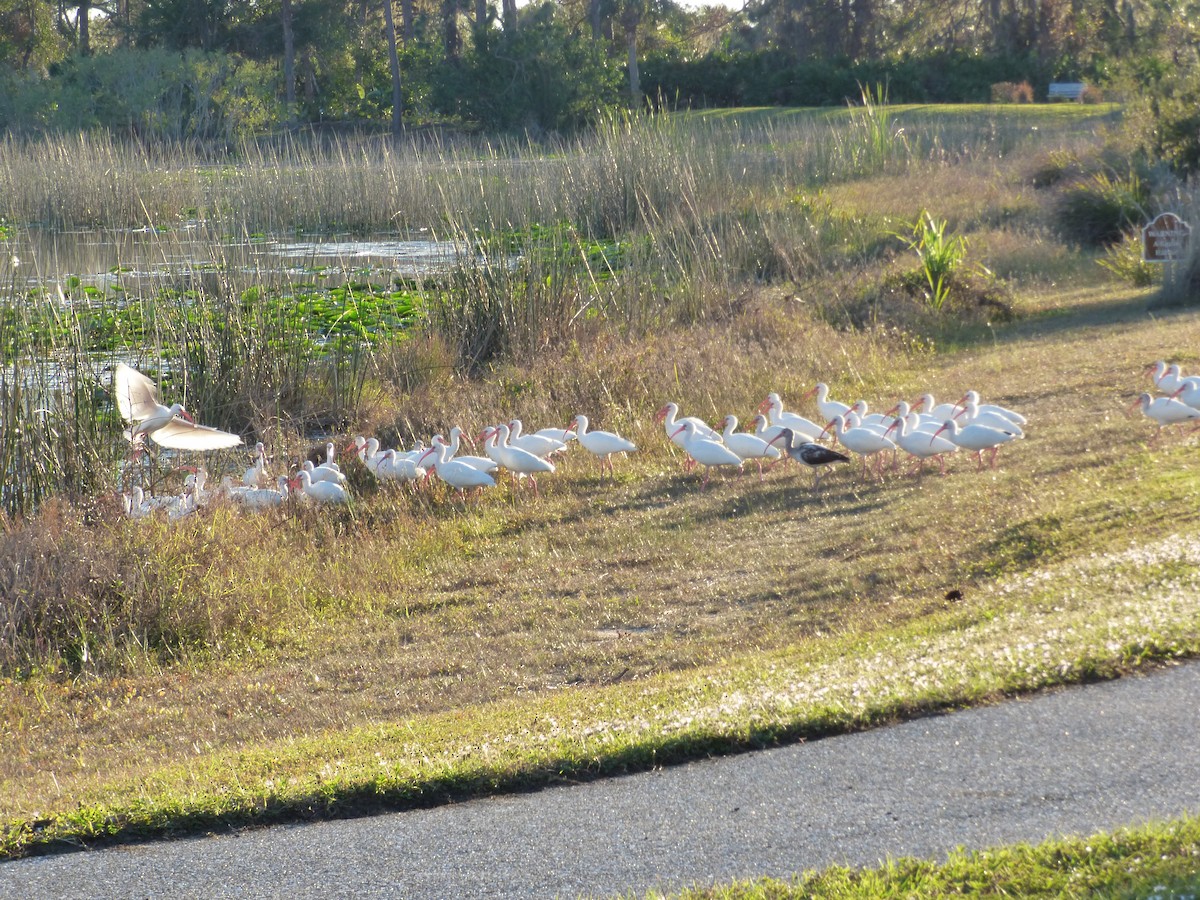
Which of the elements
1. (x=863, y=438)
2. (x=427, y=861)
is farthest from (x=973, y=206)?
(x=427, y=861)

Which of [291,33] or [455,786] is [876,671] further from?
[291,33]

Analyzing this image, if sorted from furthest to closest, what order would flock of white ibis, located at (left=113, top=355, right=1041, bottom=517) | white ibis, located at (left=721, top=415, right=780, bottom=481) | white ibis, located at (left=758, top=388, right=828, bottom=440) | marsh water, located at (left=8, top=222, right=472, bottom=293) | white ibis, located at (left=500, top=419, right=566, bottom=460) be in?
1. marsh water, located at (left=8, top=222, right=472, bottom=293)
2. white ibis, located at (left=758, top=388, right=828, bottom=440)
3. white ibis, located at (left=500, top=419, right=566, bottom=460)
4. white ibis, located at (left=721, top=415, right=780, bottom=481)
5. flock of white ibis, located at (left=113, top=355, right=1041, bottom=517)

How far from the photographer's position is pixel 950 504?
9648mm

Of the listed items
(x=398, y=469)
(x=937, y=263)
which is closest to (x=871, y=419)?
(x=398, y=469)

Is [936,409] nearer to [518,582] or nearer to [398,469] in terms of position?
[518,582]

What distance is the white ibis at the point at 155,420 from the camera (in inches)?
362

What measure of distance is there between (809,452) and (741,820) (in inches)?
235

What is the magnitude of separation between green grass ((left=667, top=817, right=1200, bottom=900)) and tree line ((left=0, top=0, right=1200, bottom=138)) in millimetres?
33748

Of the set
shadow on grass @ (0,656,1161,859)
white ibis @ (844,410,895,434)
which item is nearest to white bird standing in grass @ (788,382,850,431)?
white ibis @ (844,410,895,434)

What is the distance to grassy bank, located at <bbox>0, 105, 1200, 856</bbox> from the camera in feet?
19.0

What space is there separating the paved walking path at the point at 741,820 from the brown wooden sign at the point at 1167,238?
1333cm

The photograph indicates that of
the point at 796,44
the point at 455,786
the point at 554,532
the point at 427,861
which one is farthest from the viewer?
the point at 796,44

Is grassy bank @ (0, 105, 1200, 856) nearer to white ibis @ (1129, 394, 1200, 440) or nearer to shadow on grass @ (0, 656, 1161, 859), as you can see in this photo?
shadow on grass @ (0, 656, 1161, 859)

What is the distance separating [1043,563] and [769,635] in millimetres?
1668
